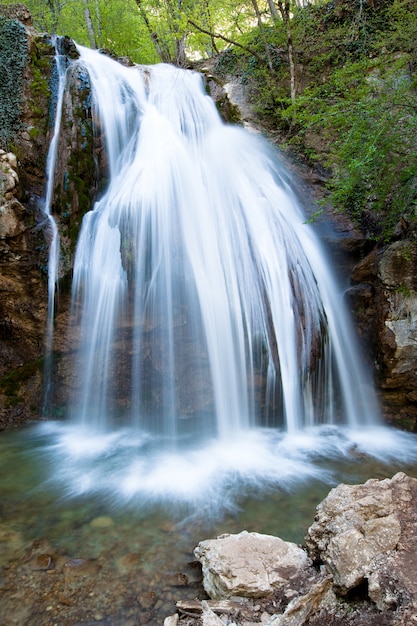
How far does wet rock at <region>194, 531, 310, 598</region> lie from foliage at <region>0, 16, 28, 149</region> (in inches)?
321

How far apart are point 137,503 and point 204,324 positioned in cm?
327

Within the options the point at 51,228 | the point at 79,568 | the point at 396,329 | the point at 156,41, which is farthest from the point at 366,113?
the point at 156,41

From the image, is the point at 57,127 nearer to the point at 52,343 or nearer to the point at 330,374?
the point at 52,343

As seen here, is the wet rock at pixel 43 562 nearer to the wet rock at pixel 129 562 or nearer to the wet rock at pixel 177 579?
the wet rock at pixel 129 562

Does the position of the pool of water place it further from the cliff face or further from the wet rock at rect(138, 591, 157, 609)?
the cliff face

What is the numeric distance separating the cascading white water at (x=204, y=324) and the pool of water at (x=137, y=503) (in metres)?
0.54

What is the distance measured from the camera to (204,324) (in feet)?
21.8

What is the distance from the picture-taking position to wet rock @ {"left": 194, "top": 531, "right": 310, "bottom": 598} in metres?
2.34

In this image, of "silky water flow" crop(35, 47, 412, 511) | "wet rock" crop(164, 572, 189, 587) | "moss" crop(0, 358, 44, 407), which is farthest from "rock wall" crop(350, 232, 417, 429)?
"moss" crop(0, 358, 44, 407)

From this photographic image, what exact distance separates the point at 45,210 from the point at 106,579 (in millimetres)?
6581

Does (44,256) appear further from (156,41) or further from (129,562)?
(156,41)

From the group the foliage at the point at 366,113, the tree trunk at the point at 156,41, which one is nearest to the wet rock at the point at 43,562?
the foliage at the point at 366,113

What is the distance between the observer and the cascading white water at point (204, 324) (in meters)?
6.46

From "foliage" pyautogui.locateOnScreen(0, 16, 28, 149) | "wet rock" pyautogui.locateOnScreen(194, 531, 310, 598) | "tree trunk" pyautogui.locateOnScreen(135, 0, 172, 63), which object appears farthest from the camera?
"tree trunk" pyautogui.locateOnScreen(135, 0, 172, 63)
